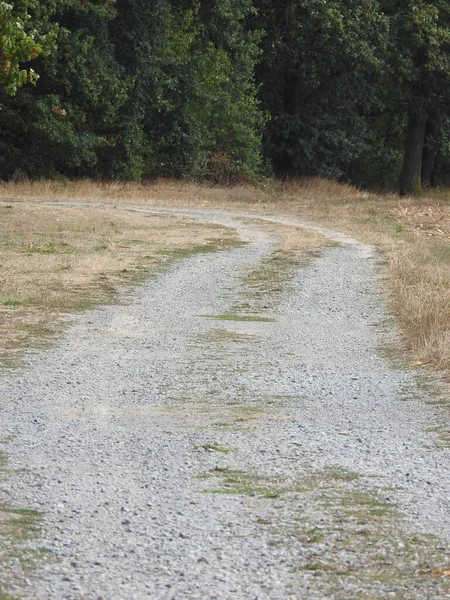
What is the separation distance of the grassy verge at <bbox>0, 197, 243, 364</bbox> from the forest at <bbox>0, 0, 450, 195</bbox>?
18.7 feet

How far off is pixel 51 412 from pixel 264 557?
2.90m

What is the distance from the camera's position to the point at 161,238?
2016cm

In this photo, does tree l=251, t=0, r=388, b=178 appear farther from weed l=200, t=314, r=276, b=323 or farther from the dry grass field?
weed l=200, t=314, r=276, b=323

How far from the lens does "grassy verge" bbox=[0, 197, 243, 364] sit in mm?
10844

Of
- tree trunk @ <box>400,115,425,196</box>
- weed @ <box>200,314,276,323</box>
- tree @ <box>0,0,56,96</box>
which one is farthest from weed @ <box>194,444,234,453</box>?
tree trunk @ <box>400,115,425,196</box>

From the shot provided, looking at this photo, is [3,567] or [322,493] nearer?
[3,567]

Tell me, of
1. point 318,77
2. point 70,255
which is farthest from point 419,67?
point 70,255

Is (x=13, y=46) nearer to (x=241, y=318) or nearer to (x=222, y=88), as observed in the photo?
(x=241, y=318)

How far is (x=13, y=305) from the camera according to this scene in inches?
446

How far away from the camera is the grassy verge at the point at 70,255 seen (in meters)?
10.8

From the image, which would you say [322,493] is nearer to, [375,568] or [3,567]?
[375,568]

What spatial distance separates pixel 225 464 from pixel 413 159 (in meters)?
37.8

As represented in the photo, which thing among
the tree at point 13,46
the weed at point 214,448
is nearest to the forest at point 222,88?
the tree at point 13,46

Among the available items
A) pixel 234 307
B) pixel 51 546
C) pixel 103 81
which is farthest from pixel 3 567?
pixel 103 81
